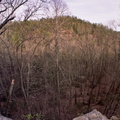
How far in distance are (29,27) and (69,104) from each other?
3999 mm

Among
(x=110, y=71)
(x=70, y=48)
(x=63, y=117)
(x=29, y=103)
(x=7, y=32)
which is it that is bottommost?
(x=63, y=117)

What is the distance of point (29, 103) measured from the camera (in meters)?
8.07

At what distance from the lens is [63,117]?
8.05 meters

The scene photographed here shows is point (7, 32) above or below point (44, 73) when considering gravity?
above

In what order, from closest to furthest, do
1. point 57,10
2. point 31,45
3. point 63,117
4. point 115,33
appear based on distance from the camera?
point 57,10 < point 31,45 < point 63,117 < point 115,33

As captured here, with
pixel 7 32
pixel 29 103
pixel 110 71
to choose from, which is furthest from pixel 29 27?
pixel 110 71

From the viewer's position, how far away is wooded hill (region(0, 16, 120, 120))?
7.54 m

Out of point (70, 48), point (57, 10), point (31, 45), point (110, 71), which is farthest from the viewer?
point (110, 71)

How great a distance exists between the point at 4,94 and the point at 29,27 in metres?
3.66

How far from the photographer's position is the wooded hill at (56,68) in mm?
7535

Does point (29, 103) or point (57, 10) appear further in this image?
point (29, 103)

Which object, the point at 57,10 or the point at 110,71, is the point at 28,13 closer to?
the point at 57,10

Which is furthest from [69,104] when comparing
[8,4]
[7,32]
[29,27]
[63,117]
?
[8,4]

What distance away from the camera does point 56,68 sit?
736 centimetres
